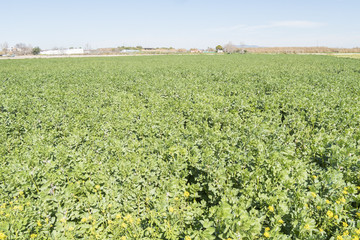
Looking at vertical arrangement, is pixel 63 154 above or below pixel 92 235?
above

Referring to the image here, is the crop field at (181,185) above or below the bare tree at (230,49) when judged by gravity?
below

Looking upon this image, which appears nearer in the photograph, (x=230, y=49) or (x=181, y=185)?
(x=181, y=185)

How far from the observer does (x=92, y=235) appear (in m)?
3.28

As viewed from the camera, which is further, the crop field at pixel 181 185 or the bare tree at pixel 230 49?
the bare tree at pixel 230 49

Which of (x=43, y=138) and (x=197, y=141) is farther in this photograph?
(x=43, y=138)

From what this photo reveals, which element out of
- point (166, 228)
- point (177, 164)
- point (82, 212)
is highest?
point (177, 164)

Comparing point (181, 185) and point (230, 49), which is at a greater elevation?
point (230, 49)

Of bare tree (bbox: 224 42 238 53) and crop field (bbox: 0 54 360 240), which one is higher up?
bare tree (bbox: 224 42 238 53)

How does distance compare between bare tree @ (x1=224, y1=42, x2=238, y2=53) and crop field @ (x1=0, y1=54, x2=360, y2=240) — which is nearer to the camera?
crop field @ (x1=0, y1=54, x2=360, y2=240)

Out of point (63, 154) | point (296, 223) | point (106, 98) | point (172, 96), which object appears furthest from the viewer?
point (172, 96)

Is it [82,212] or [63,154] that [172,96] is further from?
[82,212]

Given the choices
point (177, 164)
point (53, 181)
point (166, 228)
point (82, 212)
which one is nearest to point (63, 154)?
point (53, 181)

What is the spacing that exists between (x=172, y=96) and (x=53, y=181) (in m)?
8.73

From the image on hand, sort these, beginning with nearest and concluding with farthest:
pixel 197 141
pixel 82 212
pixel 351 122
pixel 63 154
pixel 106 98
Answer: pixel 82 212, pixel 63 154, pixel 197 141, pixel 351 122, pixel 106 98
